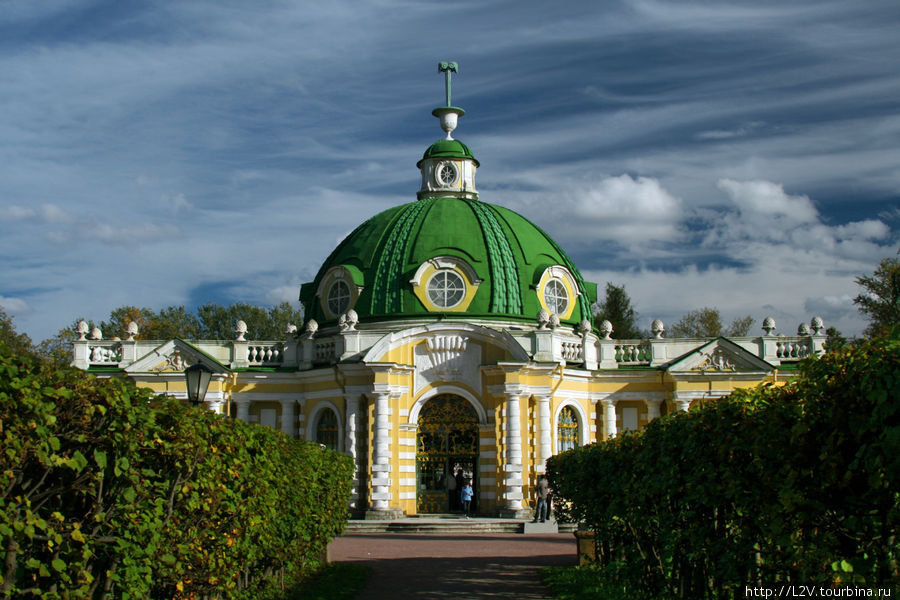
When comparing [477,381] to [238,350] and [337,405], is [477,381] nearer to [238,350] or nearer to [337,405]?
[337,405]

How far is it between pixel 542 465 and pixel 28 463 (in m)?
25.9

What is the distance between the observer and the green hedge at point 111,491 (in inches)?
270

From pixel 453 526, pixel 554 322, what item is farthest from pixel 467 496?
pixel 554 322

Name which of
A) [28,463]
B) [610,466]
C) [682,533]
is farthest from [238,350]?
[28,463]

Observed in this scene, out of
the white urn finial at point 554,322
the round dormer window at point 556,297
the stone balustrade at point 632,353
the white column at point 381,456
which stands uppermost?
the round dormer window at point 556,297

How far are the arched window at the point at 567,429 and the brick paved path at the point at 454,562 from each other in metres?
5.28

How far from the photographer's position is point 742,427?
9.21 m

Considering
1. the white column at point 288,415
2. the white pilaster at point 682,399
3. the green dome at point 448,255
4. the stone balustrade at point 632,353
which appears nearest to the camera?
the white pilaster at point 682,399

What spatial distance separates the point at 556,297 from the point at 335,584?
2122cm

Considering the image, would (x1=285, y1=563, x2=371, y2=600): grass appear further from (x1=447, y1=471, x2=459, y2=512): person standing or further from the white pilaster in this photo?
the white pilaster

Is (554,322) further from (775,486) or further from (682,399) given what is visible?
(775,486)

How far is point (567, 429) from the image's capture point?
3456cm

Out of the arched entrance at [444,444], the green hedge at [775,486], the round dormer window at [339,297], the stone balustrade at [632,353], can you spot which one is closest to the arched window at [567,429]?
the stone balustrade at [632,353]

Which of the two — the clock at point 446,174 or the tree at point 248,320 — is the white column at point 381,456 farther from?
the tree at point 248,320
